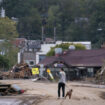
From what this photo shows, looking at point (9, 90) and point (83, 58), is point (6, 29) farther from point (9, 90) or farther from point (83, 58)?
point (9, 90)

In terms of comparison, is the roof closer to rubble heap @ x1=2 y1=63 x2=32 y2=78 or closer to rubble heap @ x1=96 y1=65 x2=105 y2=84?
rubble heap @ x1=2 y1=63 x2=32 y2=78

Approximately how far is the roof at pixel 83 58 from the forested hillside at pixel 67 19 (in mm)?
30725

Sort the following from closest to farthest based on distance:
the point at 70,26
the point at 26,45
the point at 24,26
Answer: the point at 26,45, the point at 24,26, the point at 70,26

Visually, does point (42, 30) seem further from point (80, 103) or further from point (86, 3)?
point (80, 103)

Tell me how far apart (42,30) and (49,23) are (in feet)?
28.3

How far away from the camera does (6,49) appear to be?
225 feet

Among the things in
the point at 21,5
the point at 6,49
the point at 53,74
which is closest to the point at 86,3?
the point at 21,5

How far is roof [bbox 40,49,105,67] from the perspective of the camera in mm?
54375

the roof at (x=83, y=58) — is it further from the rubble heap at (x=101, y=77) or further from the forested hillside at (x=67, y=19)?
the forested hillside at (x=67, y=19)

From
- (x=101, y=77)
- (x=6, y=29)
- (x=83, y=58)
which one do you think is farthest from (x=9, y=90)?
(x=6, y=29)

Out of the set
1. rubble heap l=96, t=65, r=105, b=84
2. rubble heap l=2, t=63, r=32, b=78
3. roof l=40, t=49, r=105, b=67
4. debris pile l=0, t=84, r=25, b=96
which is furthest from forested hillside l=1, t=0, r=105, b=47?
debris pile l=0, t=84, r=25, b=96

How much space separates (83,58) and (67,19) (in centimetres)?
4340

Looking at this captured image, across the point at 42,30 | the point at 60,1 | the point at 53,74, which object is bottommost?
the point at 53,74

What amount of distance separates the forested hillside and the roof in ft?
101
